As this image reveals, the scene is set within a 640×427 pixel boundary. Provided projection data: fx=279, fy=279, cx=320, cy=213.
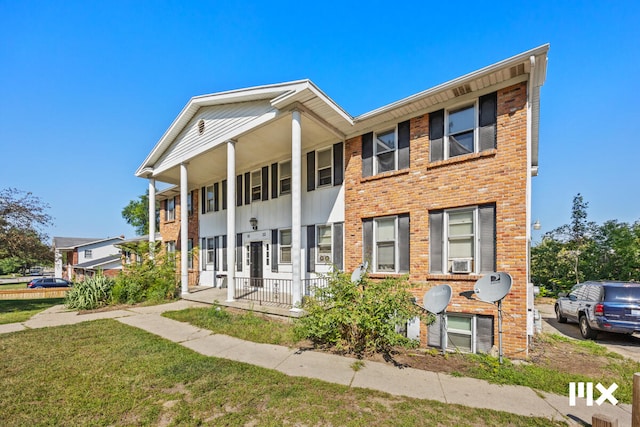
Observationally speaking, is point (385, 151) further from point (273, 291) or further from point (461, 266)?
point (273, 291)

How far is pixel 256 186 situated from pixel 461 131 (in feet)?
28.4

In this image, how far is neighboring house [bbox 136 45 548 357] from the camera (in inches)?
251

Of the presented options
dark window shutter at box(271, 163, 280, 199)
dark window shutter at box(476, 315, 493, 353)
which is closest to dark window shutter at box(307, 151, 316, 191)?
dark window shutter at box(271, 163, 280, 199)

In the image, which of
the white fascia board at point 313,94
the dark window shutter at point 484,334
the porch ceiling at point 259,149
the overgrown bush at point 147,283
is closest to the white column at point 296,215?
the white fascia board at point 313,94

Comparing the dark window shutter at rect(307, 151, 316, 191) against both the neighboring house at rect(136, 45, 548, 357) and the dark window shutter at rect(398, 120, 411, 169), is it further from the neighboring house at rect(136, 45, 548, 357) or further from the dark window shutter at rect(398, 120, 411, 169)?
the dark window shutter at rect(398, 120, 411, 169)

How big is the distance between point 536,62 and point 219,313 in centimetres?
981

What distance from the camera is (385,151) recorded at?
8586mm

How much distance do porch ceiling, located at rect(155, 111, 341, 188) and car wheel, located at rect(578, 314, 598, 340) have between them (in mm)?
9166

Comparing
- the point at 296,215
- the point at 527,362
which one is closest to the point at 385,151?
the point at 296,215

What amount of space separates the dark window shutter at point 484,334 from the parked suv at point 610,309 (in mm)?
3547

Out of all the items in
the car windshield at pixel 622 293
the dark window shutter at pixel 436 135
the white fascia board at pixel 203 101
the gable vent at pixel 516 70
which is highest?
the white fascia board at pixel 203 101

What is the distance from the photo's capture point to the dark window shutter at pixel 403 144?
8102mm

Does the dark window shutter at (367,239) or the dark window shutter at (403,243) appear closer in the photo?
the dark window shutter at (403,243)

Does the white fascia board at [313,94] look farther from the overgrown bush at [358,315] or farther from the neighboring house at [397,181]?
the overgrown bush at [358,315]
